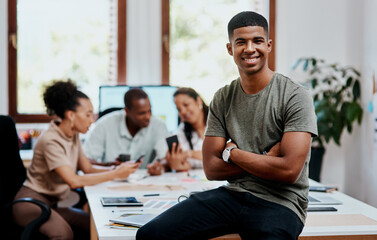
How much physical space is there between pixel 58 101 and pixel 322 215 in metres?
1.63

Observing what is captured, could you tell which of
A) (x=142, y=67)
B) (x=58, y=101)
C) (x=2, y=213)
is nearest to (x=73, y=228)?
(x=2, y=213)

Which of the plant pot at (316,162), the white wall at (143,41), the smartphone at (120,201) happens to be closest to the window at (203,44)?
the white wall at (143,41)

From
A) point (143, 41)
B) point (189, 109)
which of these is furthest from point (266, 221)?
point (143, 41)

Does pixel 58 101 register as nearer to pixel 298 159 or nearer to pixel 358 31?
pixel 298 159

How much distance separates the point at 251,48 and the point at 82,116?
1.46m

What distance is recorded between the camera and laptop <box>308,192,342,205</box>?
2.42m

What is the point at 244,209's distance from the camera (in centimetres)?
178

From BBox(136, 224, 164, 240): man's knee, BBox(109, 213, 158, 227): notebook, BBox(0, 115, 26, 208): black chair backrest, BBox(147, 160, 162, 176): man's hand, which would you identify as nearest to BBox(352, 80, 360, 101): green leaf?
BBox(147, 160, 162, 176): man's hand

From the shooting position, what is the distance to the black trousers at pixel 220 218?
1.71m

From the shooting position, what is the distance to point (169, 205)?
234 cm

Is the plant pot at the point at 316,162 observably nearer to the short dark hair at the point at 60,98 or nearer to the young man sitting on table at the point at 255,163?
the short dark hair at the point at 60,98

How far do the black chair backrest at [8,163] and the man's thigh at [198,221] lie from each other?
127 cm

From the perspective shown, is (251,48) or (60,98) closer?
(251,48)

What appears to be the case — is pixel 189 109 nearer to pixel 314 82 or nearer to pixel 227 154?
pixel 314 82
